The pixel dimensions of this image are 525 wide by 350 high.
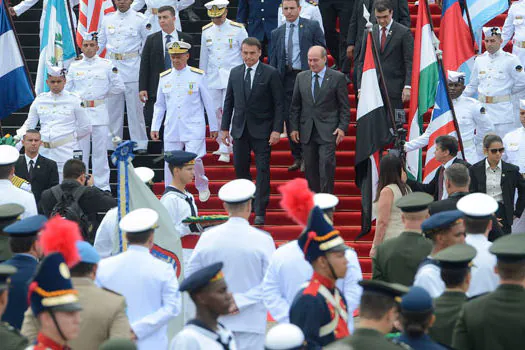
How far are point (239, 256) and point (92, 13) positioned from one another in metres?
10.2

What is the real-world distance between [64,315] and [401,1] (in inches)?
431

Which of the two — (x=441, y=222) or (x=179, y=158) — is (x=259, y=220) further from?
(x=441, y=222)

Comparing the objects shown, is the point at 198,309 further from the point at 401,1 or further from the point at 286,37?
the point at 401,1

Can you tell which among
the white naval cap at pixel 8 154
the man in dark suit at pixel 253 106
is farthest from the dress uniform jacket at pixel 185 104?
the white naval cap at pixel 8 154

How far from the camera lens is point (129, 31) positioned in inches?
682

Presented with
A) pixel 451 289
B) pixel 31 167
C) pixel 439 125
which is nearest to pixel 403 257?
pixel 451 289

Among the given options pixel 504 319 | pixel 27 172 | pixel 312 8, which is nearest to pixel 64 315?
pixel 504 319

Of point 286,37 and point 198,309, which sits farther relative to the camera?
point 286,37

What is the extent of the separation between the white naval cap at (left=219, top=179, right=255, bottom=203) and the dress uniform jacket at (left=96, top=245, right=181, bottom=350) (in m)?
0.82

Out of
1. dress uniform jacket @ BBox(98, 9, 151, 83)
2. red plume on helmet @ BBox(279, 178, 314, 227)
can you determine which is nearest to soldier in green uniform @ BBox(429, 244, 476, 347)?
red plume on helmet @ BBox(279, 178, 314, 227)

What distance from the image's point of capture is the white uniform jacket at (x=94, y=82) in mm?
16578

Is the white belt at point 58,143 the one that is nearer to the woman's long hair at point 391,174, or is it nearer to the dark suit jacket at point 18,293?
the woman's long hair at point 391,174

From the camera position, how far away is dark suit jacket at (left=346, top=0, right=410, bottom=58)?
1641 cm

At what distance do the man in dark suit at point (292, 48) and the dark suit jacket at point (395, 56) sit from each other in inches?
27.8
